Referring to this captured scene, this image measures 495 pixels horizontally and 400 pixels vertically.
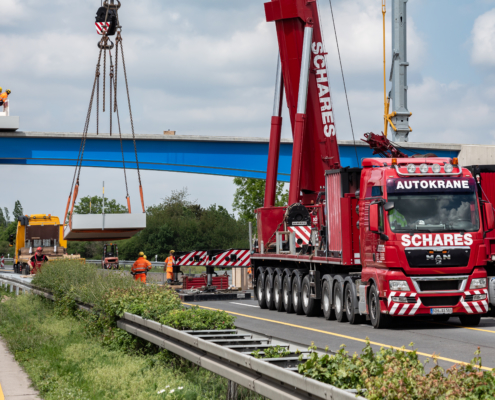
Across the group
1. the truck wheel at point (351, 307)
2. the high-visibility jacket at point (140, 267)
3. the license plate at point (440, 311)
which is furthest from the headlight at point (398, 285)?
the high-visibility jacket at point (140, 267)

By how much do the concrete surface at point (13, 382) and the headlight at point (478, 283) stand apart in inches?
352

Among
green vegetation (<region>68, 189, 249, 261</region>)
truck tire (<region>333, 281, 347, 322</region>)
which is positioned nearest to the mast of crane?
truck tire (<region>333, 281, 347, 322</region>)

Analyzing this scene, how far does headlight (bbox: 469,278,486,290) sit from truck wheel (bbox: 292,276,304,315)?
5.82 metres

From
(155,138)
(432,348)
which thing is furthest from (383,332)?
(155,138)

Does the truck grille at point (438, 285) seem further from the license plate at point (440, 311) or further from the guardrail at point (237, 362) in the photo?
the guardrail at point (237, 362)

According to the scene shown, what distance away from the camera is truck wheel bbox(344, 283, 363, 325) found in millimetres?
16812

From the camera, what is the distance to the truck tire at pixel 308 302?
19.4 m

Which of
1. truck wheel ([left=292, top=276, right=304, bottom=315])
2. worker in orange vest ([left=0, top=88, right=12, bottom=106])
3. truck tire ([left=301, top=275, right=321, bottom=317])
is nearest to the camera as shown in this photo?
truck tire ([left=301, top=275, right=321, bottom=317])

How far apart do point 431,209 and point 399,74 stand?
16401 millimetres

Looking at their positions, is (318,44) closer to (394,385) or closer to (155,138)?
(155,138)

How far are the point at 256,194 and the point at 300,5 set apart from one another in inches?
1824

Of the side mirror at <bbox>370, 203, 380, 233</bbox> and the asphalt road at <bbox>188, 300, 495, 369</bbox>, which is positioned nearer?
the asphalt road at <bbox>188, 300, 495, 369</bbox>

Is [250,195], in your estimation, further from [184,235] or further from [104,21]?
[104,21]

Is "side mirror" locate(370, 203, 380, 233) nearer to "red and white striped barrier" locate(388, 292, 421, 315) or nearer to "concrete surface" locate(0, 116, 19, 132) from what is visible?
"red and white striped barrier" locate(388, 292, 421, 315)
